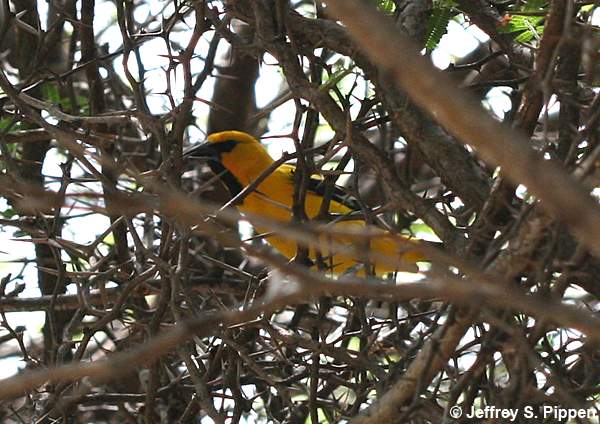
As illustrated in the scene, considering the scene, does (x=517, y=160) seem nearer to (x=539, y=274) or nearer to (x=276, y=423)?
(x=539, y=274)

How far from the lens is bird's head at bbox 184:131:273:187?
18.0 feet

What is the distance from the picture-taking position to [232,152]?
5.53 meters

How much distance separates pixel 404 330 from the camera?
3.41 m

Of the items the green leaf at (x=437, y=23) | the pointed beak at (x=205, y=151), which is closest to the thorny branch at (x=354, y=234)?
the green leaf at (x=437, y=23)

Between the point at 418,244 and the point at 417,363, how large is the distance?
772 millimetres

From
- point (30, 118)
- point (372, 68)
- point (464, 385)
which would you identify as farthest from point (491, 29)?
point (30, 118)

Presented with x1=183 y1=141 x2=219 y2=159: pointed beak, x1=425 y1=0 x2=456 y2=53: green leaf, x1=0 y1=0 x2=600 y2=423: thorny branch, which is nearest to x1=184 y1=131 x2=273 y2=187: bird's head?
x1=183 y1=141 x2=219 y2=159: pointed beak

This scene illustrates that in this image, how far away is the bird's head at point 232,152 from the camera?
5.48 m

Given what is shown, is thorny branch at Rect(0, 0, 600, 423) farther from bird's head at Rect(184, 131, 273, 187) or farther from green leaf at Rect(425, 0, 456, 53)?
bird's head at Rect(184, 131, 273, 187)

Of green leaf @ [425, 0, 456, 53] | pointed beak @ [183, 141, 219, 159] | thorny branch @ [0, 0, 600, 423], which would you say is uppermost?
pointed beak @ [183, 141, 219, 159]

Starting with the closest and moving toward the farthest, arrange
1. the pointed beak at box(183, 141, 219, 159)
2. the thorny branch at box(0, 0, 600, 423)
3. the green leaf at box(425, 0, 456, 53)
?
Result: the thorny branch at box(0, 0, 600, 423), the green leaf at box(425, 0, 456, 53), the pointed beak at box(183, 141, 219, 159)

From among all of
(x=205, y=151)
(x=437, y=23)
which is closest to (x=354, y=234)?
(x=437, y=23)

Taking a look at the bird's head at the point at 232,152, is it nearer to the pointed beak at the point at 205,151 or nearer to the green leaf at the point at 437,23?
the pointed beak at the point at 205,151

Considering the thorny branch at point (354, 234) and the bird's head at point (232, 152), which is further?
the bird's head at point (232, 152)
